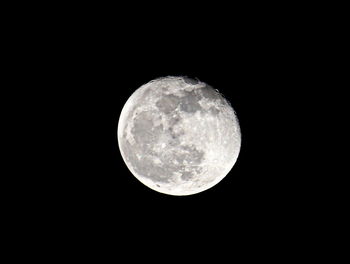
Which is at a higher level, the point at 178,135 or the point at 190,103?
the point at 190,103

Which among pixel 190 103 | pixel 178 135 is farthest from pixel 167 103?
pixel 178 135

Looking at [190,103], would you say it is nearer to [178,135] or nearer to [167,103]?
[167,103]

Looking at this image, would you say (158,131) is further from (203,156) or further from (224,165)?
(224,165)

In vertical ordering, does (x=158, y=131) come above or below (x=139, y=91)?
below

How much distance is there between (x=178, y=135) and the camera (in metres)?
3.71

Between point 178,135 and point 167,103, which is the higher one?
point 167,103

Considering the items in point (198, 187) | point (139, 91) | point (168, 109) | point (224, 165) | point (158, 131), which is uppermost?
point (139, 91)

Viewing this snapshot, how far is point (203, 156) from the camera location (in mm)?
3805

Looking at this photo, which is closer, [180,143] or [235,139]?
[180,143]

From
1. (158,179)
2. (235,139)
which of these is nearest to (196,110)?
(235,139)

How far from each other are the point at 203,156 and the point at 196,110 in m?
0.49

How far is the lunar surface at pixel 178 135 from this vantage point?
12.2ft

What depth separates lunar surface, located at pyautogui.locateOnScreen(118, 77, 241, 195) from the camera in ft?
12.2

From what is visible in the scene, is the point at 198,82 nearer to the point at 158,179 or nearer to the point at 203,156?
the point at 203,156
